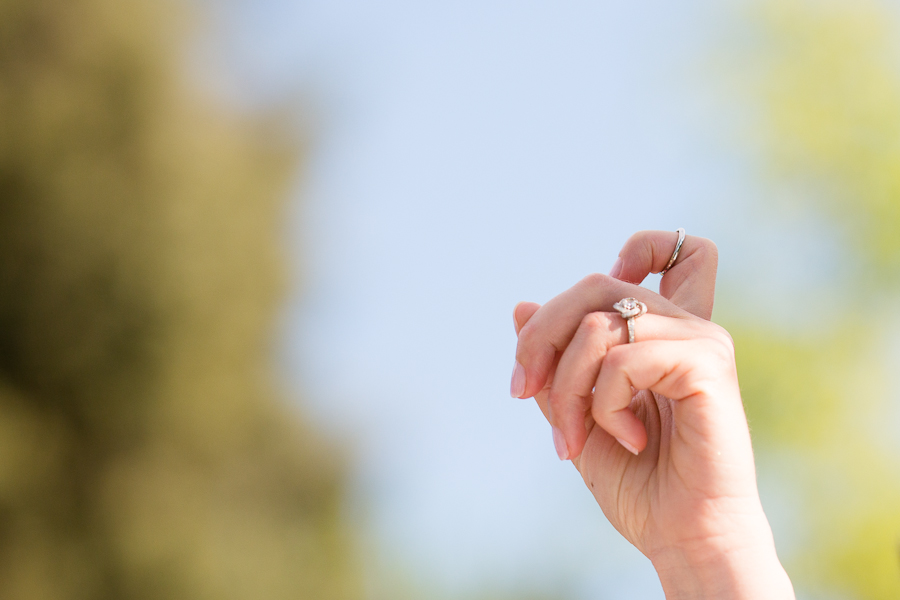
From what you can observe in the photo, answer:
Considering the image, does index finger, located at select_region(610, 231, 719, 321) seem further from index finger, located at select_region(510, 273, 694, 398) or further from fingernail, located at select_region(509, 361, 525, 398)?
fingernail, located at select_region(509, 361, 525, 398)

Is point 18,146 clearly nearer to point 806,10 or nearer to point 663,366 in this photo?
point 663,366

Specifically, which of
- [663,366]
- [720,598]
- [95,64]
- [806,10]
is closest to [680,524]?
[720,598]

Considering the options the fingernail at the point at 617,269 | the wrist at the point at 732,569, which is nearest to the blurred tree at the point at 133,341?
the fingernail at the point at 617,269

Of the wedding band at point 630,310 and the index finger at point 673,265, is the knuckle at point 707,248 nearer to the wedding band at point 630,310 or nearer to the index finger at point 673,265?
the index finger at point 673,265

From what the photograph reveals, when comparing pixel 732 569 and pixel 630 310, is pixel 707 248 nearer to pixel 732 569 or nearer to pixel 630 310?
pixel 630 310

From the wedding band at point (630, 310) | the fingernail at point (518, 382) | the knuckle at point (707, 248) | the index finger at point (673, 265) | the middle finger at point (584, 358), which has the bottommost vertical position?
the fingernail at point (518, 382)

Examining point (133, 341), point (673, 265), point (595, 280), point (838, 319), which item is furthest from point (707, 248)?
point (838, 319)
